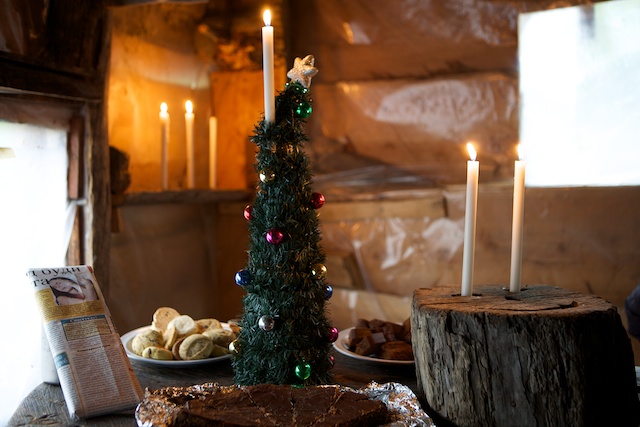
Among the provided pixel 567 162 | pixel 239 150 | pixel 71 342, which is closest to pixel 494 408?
pixel 71 342

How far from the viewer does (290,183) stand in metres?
1.16

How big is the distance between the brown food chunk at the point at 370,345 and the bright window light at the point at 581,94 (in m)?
1.18

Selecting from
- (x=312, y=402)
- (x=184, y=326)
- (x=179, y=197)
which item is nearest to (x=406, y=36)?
(x=179, y=197)

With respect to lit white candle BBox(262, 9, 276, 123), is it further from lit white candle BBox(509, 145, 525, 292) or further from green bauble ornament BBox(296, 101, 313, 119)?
lit white candle BBox(509, 145, 525, 292)

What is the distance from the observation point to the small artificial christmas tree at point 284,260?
116cm

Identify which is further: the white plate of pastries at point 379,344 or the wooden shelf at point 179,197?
the wooden shelf at point 179,197

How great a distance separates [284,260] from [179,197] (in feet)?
3.88

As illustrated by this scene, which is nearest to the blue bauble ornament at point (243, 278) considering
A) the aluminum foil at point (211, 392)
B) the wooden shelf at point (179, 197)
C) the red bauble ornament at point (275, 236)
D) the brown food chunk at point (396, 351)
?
the red bauble ornament at point (275, 236)

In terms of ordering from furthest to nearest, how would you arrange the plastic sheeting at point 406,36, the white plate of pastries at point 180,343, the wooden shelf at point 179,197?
the plastic sheeting at point 406,36, the wooden shelf at point 179,197, the white plate of pastries at point 180,343

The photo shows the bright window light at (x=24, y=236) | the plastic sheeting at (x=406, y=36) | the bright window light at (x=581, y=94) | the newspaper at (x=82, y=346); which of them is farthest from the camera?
the plastic sheeting at (x=406, y=36)

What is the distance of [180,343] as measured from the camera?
141 centimetres

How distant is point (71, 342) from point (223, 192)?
138cm

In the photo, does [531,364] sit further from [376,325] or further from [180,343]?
[180,343]

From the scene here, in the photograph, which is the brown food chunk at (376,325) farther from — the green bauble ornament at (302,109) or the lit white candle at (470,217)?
the green bauble ornament at (302,109)
